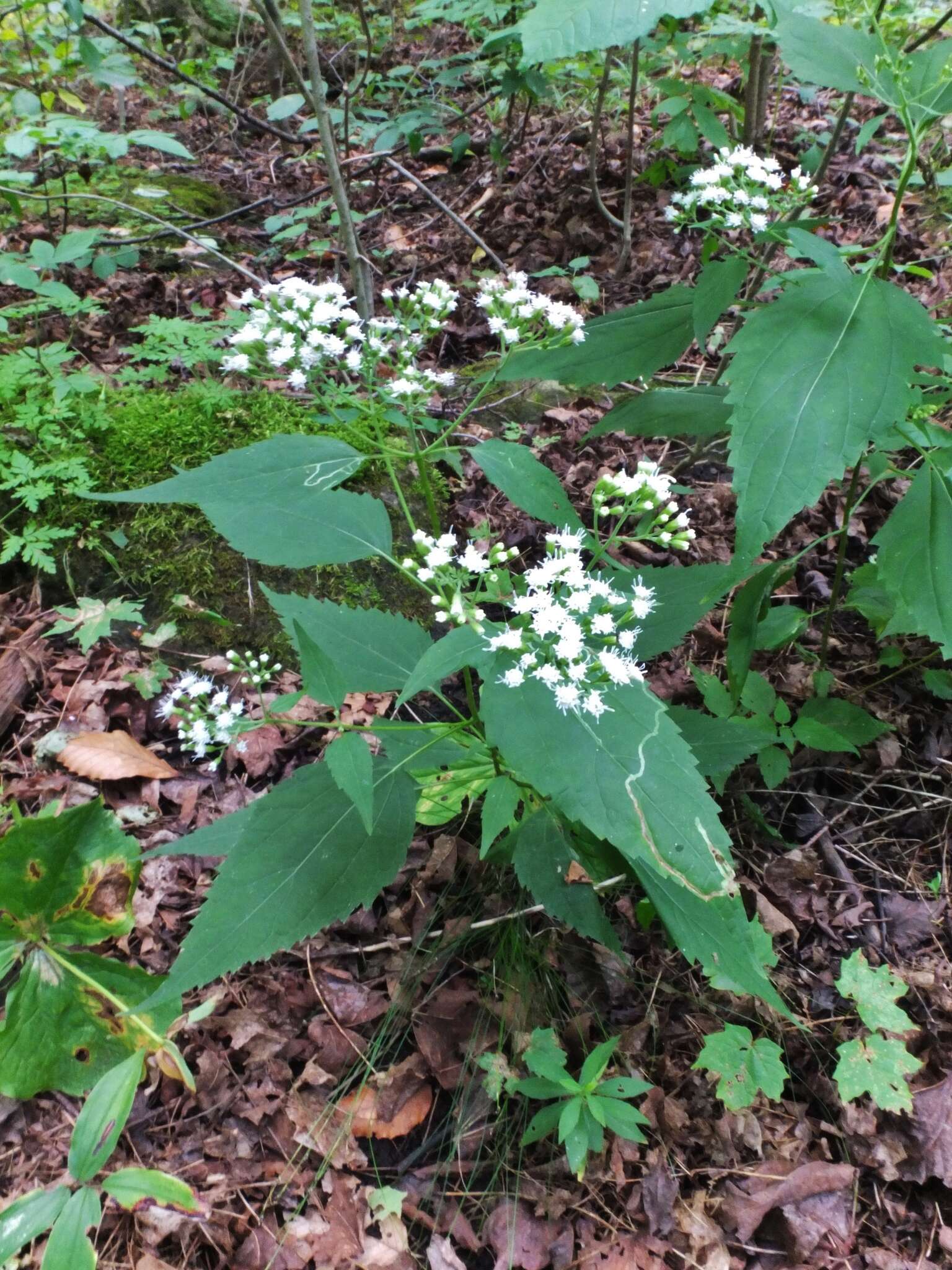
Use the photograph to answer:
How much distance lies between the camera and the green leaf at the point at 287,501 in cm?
177

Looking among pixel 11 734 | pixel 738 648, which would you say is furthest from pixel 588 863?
pixel 11 734

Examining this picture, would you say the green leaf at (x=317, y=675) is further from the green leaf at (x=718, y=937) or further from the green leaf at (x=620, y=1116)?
the green leaf at (x=620, y=1116)

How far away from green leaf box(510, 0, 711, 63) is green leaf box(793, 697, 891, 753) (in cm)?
188

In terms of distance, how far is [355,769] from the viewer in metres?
1.37

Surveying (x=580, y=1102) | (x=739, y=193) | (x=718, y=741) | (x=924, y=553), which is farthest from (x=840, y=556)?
(x=580, y=1102)

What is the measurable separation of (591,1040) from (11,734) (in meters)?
2.27

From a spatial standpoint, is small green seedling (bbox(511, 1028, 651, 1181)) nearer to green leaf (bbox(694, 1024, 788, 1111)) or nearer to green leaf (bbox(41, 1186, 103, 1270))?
green leaf (bbox(694, 1024, 788, 1111))

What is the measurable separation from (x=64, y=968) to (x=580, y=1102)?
1351mm

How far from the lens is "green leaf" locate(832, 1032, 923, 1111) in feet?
6.28

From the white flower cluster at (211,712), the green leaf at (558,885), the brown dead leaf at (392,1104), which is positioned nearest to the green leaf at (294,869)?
the white flower cluster at (211,712)

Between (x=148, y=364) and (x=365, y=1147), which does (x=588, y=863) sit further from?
(x=148, y=364)

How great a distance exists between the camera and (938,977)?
2205 millimetres

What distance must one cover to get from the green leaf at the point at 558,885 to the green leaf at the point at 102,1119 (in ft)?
3.20

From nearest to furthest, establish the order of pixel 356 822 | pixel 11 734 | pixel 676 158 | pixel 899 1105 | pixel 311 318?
pixel 356 822, pixel 899 1105, pixel 311 318, pixel 11 734, pixel 676 158
